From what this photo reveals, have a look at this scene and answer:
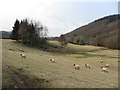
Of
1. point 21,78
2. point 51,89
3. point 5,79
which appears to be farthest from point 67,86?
point 5,79

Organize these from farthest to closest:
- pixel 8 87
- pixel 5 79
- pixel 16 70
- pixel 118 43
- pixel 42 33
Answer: pixel 118 43 → pixel 42 33 → pixel 16 70 → pixel 5 79 → pixel 8 87

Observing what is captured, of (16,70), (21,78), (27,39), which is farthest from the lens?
(27,39)

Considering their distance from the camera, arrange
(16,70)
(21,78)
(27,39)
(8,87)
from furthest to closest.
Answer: (27,39) < (16,70) < (21,78) < (8,87)

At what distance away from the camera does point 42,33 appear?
91875 mm

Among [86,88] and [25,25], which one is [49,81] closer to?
[86,88]

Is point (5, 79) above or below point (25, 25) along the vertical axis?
below

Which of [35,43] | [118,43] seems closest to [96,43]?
[118,43]

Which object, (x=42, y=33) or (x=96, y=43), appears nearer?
(x=42, y=33)

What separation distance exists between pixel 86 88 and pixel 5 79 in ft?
25.3

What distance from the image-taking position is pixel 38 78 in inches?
733

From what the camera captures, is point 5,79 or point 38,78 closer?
point 5,79

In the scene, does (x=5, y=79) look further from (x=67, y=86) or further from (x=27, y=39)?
(x=27, y=39)

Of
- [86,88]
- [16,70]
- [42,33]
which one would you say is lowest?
[86,88]

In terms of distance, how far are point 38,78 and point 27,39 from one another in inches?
2485
